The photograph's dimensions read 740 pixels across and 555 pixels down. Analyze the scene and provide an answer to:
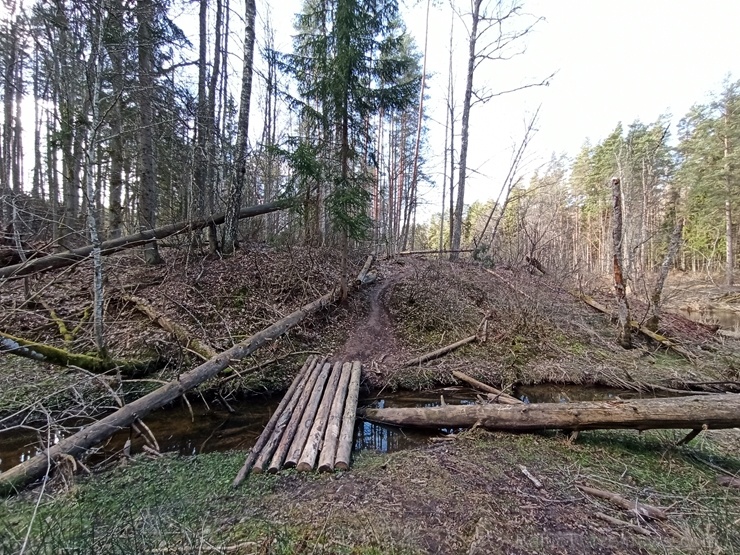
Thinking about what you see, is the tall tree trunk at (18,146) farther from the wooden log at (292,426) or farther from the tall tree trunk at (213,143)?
the wooden log at (292,426)

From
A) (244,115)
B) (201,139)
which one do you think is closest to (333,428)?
(244,115)

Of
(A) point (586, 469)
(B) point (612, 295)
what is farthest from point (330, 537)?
(B) point (612, 295)

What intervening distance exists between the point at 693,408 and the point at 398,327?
5.75 meters

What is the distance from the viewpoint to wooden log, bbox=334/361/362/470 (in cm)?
363

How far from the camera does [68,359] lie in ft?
14.7

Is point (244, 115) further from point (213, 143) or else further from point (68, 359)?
point (68, 359)

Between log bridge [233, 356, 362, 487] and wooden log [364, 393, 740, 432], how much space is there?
2.91ft

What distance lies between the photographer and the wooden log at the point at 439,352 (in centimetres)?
697

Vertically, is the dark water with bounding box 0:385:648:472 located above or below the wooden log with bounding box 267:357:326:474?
below

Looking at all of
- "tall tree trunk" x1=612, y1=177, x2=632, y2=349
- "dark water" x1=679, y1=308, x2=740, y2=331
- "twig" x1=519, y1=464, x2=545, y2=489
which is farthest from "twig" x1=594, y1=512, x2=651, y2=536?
"dark water" x1=679, y1=308, x2=740, y2=331

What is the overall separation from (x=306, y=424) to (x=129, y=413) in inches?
90.3

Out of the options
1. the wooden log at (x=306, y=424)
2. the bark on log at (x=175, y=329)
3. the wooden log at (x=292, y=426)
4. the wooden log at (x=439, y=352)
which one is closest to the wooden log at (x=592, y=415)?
the wooden log at (x=306, y=424)

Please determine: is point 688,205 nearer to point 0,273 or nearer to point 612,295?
point 612,295

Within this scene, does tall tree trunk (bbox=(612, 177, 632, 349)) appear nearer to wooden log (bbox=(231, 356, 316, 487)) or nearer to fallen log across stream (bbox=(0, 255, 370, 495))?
wooden log (bbox=(231, 356, 316, 487))
